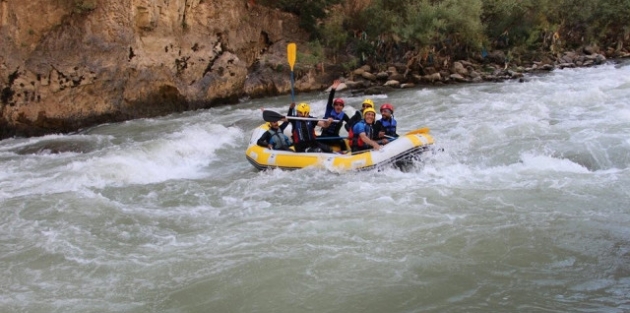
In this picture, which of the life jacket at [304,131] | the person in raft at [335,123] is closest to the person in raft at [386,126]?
the person in raft at [335,123]

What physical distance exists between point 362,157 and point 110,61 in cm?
765

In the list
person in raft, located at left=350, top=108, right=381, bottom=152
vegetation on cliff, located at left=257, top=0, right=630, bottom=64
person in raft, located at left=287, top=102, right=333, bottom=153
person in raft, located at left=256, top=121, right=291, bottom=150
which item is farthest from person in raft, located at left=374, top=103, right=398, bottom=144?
vegetation on cliff, located at left=257, top=0, right=630, bottom=64

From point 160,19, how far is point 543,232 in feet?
35.5

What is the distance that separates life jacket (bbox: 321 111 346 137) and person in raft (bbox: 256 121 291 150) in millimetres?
522

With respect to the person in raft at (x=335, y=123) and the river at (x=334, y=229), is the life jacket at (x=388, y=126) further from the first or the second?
the river at (x=334, y=229)

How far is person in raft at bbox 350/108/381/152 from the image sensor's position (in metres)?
6.82

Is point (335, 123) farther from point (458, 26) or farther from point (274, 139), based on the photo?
point (458, 26)

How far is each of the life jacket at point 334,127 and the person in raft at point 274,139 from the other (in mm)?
522

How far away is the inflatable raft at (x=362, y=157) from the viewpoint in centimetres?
652

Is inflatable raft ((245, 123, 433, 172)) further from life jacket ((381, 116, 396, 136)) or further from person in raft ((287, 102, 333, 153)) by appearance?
life jacket ((381, 116, 396, 136))

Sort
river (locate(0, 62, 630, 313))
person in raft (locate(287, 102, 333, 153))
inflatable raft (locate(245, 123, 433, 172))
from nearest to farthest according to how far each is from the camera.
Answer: river (locate(0, 62, 630, 313)) < inflatable raft (locate(245, 123, 433, 172)) < person in raft (locate(287, 102, 333, 153))

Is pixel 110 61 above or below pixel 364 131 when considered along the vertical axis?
above

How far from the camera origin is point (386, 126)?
7.12 meters

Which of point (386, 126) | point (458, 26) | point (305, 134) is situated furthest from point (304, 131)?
point (458, 26)
